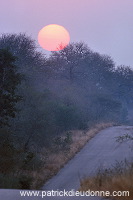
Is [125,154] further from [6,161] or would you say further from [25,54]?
[25,54]

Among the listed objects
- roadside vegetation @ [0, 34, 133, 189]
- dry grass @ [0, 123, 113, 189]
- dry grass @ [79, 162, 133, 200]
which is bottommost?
dry grass @ [79, 162, 133, 200]

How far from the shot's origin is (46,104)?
3316 centimetres

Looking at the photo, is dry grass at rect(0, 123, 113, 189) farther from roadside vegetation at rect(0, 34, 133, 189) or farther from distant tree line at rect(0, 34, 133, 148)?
distant tree line at rect(0, 34, 133, 148)

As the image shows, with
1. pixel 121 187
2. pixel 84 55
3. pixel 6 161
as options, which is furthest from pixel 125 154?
pixel 84 55

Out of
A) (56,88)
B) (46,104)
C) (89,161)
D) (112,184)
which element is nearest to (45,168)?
(89,161)

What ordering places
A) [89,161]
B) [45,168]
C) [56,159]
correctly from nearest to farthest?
[45,168] → [89,161] → [56,159]

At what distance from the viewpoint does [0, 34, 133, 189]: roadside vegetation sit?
872 inches

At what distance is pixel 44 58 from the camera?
50.8 metres

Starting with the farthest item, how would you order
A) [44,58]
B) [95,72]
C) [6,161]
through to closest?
[95,72] → [44,58] → [6,161]

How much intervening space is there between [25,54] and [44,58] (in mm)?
4181

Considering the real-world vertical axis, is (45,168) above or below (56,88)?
below

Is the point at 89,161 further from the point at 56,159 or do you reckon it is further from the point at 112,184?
the point at 112,184

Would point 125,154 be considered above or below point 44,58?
below

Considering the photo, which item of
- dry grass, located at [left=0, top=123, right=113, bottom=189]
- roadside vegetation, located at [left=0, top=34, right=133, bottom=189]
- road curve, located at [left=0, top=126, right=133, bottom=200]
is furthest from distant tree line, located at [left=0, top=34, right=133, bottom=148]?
road curve, located at [left=0, top=126, right=133, bottom=200]
